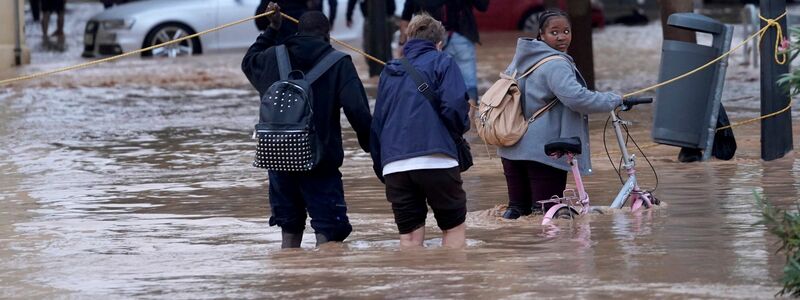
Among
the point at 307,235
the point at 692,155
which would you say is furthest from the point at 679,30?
the point at 307,235

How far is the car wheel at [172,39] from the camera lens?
84.3 feet

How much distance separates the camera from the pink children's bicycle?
9.18 m

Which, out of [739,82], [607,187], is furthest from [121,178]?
[739,82]

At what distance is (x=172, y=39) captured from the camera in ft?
84.3

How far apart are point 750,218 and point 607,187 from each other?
1973 millimetres

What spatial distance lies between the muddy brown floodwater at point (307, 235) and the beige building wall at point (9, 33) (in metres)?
7.06

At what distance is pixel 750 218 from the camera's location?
9633mm

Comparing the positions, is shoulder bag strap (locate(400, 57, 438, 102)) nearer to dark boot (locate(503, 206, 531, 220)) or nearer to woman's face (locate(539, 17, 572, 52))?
woman's face (locate(539, 17, 572, 52))

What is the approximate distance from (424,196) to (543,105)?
3.87 feet

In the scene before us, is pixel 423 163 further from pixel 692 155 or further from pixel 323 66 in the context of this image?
pixel 692 155

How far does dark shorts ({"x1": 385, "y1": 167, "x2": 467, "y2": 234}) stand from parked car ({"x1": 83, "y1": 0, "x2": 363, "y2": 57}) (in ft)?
56.6

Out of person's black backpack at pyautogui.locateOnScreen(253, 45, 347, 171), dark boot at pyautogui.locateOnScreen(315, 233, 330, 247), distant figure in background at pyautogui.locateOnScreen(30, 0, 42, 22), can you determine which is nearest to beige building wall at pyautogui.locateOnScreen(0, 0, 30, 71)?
distant figure in background at pyautogui.locateOnScreen(30, 0, 42, 22)

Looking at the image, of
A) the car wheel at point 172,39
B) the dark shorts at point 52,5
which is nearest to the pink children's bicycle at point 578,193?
the car wheel at point 172,39

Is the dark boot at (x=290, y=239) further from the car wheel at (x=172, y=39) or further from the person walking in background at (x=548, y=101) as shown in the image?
the car wheel at (x=172, y=39)
